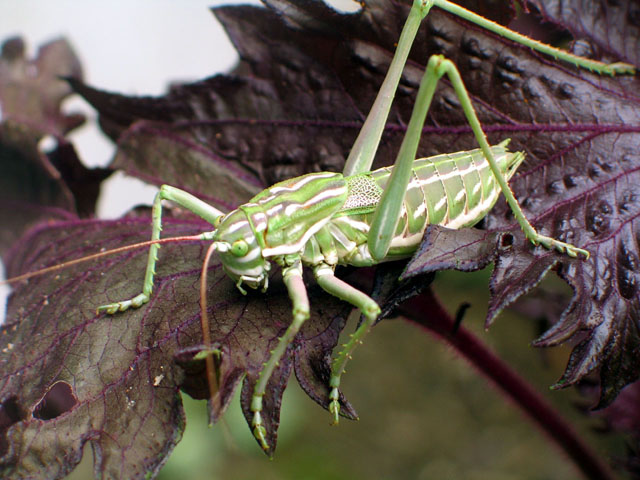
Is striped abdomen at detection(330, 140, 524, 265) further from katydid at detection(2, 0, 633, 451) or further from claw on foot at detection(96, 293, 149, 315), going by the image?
claw on foot at detection(96, 293, 149, 315)

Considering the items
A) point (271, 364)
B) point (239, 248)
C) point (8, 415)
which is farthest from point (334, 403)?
point (8, 415)

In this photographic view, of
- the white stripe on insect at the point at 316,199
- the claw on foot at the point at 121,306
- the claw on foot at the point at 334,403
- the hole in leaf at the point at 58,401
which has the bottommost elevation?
the hole in leaf at the point at 58,401

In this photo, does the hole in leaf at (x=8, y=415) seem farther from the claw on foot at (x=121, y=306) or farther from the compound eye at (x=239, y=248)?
the compound eye at (x=239, y=248)

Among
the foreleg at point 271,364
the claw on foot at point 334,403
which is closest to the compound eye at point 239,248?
the foreleg at point 271,364

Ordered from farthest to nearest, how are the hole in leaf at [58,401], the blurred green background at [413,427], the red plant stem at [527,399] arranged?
the blurred green background at [413,427] → the red plant stem at [527,399] → the hole in leaf at [58,401]

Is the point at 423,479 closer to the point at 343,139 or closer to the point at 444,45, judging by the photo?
the point at 343,139

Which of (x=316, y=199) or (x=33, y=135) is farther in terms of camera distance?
(x=33, y=135)

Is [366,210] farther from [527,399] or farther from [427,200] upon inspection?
[527,399]
